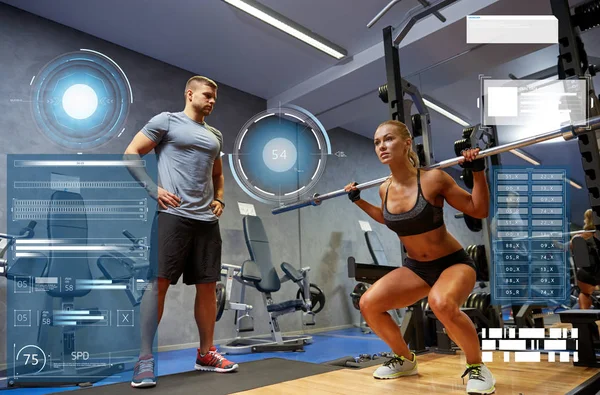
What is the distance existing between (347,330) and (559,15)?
13.8 feet

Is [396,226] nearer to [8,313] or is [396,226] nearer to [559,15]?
[559,15]

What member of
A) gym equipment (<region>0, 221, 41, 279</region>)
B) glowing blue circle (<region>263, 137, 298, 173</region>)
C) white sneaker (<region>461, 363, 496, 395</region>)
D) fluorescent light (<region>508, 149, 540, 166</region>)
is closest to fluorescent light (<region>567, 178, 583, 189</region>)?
fluorescent light (<region>508, 149, 540, 166</region>)

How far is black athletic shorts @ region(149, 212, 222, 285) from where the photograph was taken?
233 centimetres

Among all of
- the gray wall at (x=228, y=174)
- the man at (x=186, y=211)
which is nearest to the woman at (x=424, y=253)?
the gray wall at (x=228, y=174)

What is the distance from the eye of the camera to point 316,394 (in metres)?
1.88

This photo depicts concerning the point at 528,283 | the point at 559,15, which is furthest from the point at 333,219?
the point at 559,15

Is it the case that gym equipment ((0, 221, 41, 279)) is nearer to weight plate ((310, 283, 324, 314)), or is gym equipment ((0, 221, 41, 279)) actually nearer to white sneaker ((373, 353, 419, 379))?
white sneaker ((373, 353, 419, 379))

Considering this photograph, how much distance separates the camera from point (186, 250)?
7.88 ft

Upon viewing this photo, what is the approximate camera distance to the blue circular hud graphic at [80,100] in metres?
2.31

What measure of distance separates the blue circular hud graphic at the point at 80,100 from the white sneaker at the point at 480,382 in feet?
6.80

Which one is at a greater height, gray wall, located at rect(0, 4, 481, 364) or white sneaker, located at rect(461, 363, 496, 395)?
gray wall, located at rect(0, 4, 481, 364)

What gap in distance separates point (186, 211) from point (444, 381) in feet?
5.02

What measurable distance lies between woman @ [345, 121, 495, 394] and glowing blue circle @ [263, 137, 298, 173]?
4.05 feet

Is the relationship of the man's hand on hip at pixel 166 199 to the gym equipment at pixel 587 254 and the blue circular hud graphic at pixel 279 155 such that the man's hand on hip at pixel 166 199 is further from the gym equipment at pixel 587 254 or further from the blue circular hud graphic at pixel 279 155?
the gym equipment at pixel 587 254
